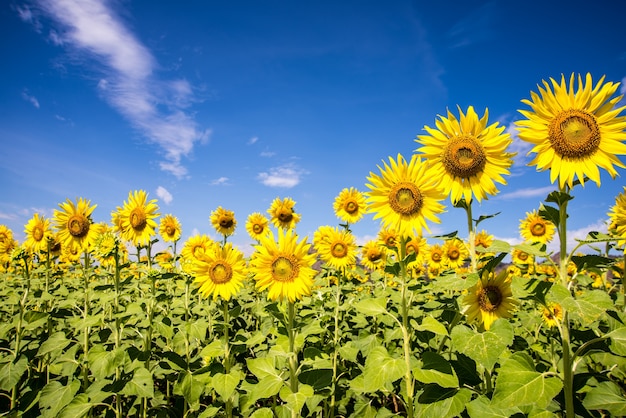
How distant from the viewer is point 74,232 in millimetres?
5270

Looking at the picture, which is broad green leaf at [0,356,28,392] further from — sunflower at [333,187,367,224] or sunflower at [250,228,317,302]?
sunflower at [333,187,367,224]

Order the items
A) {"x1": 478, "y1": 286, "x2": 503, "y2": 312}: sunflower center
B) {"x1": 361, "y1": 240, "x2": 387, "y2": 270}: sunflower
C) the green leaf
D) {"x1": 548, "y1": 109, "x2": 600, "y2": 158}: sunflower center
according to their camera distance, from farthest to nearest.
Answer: {"x1": 361, "y1": 240, "x2": 387, "y2": 270}: sunflower, {"x1": 478, "y1": 286, "x2": 503, "y2": 312}: sunflower center, {"x1": 548, "y1": 109, "x2": 600, "y2": 158}: sunflower center, the green leaf

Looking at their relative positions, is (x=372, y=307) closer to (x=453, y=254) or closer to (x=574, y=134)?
(x=574, y=134)

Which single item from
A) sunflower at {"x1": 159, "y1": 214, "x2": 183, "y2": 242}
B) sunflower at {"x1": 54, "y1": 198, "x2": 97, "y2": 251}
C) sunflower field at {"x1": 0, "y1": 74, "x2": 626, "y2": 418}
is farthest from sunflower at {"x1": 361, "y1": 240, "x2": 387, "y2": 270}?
sunflower at {"x1": 54, "y1": 198, "x2": 97, "y2": 251}

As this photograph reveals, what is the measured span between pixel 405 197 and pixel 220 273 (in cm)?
246

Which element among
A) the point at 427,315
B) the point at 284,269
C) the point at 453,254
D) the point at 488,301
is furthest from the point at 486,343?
the point at 453,254

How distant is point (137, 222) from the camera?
4.96m

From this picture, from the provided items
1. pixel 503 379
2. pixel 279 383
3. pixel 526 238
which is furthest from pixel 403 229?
pixel 526 238

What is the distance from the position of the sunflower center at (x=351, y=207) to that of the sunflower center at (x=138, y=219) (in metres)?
4.23

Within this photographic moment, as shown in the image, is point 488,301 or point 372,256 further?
point 372,256

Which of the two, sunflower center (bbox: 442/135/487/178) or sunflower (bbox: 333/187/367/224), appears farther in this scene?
sunflower (bbox: 333/187/367/224)

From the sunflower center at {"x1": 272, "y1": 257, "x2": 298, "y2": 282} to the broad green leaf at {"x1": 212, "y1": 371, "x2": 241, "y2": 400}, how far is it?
1070mm

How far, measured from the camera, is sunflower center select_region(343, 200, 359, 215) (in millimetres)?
7696

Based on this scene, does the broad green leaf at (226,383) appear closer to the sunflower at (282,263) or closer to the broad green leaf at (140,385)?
the broad green leaf at (140,385)
